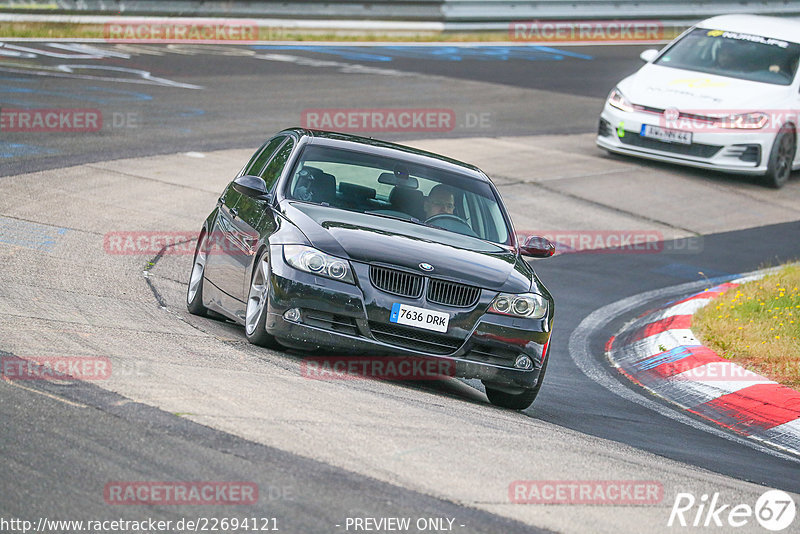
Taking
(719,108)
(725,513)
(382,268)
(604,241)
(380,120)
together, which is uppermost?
(382,268)

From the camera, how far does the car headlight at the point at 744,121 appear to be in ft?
57.8

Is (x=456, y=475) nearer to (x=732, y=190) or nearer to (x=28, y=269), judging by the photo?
(x=28, y=269)

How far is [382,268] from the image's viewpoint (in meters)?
7.67

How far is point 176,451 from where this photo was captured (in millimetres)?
5309

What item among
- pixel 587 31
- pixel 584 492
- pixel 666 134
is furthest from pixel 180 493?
pixel 587 31

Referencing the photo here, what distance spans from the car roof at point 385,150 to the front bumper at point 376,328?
169cm

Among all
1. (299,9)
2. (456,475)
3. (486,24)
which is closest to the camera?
(456,475)

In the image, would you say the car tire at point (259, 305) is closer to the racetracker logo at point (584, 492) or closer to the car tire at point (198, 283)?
the car tire at point (198, 283)

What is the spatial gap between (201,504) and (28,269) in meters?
5.37

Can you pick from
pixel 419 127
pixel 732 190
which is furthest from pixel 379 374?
pixel 419 127

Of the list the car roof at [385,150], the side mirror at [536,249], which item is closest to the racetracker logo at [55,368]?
the car roof at [385,150]

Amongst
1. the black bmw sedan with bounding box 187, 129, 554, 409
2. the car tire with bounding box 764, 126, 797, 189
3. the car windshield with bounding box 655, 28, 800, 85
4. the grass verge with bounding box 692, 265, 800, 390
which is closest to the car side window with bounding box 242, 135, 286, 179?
the black bmw sedan with bounding box 187, 129, 554, 409

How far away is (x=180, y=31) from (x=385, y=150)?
1790cm

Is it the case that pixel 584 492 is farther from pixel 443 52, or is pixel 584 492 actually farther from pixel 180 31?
pixel 443 52
